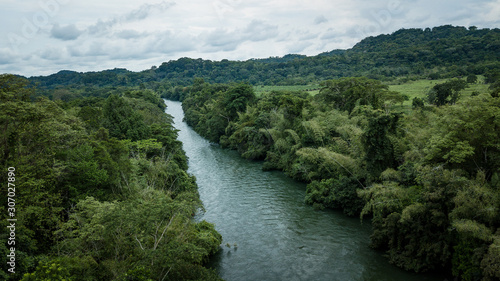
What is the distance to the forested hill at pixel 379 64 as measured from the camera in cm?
7590

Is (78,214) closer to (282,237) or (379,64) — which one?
(282,237)

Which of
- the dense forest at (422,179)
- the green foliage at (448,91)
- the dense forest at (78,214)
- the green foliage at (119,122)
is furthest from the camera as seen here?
the green foliage at (448,91)

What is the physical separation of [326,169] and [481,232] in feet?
50.5

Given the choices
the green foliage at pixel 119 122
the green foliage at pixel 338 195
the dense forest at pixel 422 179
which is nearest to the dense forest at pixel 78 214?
the green foliage at pixel 338 195

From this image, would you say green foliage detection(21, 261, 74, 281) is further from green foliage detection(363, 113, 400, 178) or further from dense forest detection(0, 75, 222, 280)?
green foliage detection(363, 113, 400, 178)

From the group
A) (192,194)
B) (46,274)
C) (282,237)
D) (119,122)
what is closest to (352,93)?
→ (282,237)

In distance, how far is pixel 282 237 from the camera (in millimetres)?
20875

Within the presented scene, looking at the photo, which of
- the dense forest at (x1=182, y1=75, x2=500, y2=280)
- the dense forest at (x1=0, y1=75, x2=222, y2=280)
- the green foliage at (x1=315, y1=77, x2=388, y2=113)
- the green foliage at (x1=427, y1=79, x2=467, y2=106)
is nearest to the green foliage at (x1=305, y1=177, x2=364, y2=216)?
the dense forest at (x1=182, y1=75, x2=500, y2=280)

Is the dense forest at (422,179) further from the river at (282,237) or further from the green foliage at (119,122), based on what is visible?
the green foliage at (119,122)

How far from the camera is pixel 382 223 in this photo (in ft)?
58.3

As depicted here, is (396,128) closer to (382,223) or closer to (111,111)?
(382,223)

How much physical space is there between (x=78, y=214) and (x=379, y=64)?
106 metres

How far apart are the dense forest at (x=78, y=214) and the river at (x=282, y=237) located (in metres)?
2.47

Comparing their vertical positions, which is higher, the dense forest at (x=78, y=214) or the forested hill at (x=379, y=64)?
the forested hill at (x=379, y=64)
